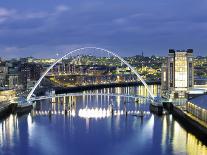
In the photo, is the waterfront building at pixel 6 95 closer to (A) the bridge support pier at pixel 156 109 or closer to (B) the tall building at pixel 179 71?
(A) the bridge support pier at pixel 156 109

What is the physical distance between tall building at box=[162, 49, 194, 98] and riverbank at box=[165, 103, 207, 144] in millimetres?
8190

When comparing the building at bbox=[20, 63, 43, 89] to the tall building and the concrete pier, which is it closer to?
the tall building

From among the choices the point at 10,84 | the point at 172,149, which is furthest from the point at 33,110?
the point at 10,84

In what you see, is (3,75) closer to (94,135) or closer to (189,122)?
(189,122)

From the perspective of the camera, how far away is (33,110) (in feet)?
158

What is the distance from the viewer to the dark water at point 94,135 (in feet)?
100

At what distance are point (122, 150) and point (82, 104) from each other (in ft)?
82.0

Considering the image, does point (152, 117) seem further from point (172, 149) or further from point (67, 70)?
point (67, 70)

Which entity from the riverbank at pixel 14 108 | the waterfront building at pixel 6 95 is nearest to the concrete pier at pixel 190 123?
the riverbank at pixel 14 108

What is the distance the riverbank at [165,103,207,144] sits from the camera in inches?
1298

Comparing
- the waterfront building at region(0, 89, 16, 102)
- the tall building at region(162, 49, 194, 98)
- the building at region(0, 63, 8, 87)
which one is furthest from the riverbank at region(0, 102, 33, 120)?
the building at region(0, 63, 8, 87)

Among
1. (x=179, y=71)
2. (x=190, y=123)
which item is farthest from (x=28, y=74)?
(x=190, y=123)

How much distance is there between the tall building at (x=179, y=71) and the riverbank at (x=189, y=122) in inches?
322

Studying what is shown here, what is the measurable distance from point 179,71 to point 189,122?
62.8 feet
